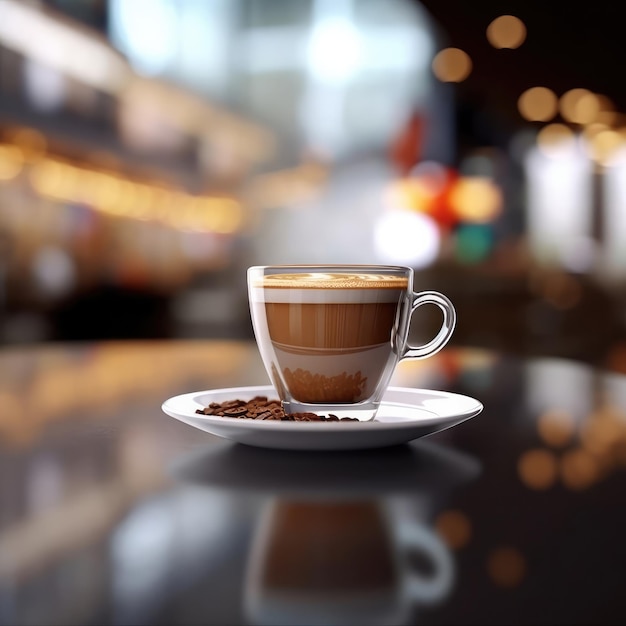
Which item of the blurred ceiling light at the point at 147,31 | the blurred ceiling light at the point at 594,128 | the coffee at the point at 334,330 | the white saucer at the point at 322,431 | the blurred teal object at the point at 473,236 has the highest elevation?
the blurred ceiling light at the point at 147,31

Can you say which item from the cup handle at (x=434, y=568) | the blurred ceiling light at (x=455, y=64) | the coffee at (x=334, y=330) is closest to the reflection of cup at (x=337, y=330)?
the coffee at (x=334, y=330)

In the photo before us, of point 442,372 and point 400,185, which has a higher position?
point 400,185

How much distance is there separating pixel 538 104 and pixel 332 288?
165 inches

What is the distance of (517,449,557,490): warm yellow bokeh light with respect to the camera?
35 centimetres

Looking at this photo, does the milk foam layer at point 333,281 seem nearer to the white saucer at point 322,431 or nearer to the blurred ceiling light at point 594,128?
the white saucer at point 322,431

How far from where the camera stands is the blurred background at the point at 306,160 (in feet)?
12.1

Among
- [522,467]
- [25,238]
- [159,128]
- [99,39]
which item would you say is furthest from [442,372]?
[159,128]

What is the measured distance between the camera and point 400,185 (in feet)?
21.9

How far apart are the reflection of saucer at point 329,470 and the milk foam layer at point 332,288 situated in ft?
0.39

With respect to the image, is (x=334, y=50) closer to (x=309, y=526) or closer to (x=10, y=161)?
(x=10, y=161)

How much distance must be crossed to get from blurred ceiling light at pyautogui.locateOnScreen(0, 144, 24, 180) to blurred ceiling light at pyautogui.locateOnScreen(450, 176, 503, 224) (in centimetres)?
384

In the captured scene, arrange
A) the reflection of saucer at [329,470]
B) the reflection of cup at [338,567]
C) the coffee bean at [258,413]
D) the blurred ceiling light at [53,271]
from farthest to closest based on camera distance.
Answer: the blurred ceiling light at [53,271], the coffee bean at [258,413], the reflection of saucer at [329,470], the reflection of cup at [338,567]

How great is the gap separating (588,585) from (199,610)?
0.38 ft

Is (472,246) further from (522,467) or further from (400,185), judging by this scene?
(522,467)
